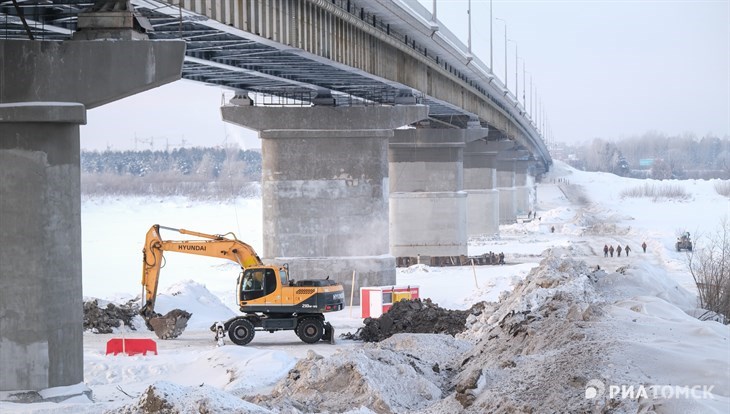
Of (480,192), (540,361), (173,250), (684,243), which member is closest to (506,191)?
(480,192)

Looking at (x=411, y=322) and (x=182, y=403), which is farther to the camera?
(x=411, y=322)

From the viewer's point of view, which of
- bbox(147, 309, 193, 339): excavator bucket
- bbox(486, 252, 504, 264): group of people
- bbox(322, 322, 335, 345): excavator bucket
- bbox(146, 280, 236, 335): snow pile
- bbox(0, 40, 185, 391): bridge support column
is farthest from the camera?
bbox(486, 252, 504, 264): group of people

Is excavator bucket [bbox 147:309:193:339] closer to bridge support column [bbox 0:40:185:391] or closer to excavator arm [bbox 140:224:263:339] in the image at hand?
excavator arm [bbox 140:224:263:339]

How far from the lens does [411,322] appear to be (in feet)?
104

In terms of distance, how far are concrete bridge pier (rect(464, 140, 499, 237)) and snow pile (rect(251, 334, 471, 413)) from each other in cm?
7150

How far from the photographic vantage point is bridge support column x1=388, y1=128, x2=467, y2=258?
204 feet

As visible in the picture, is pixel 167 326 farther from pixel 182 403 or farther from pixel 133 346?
pixel 182 403

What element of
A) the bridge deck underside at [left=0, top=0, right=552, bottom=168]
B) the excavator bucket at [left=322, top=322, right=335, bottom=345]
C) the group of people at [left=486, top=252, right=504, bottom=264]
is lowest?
the excavator bucket at [left=322, top=322, right=335, bottom=345]

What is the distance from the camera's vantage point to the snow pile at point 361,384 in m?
15.3

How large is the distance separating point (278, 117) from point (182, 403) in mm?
29616

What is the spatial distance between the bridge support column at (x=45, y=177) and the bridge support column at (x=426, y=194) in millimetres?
43851

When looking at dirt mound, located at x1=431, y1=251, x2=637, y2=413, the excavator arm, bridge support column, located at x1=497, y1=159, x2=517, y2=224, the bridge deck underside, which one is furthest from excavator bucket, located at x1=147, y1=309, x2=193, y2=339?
bridge support column, located at x1=497, y1=159, x2=517, y2=224

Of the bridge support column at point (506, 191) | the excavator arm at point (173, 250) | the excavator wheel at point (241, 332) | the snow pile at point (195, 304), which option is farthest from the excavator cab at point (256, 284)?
the bridge support column at point (506, 191)

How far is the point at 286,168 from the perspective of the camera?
41312 millimetres
